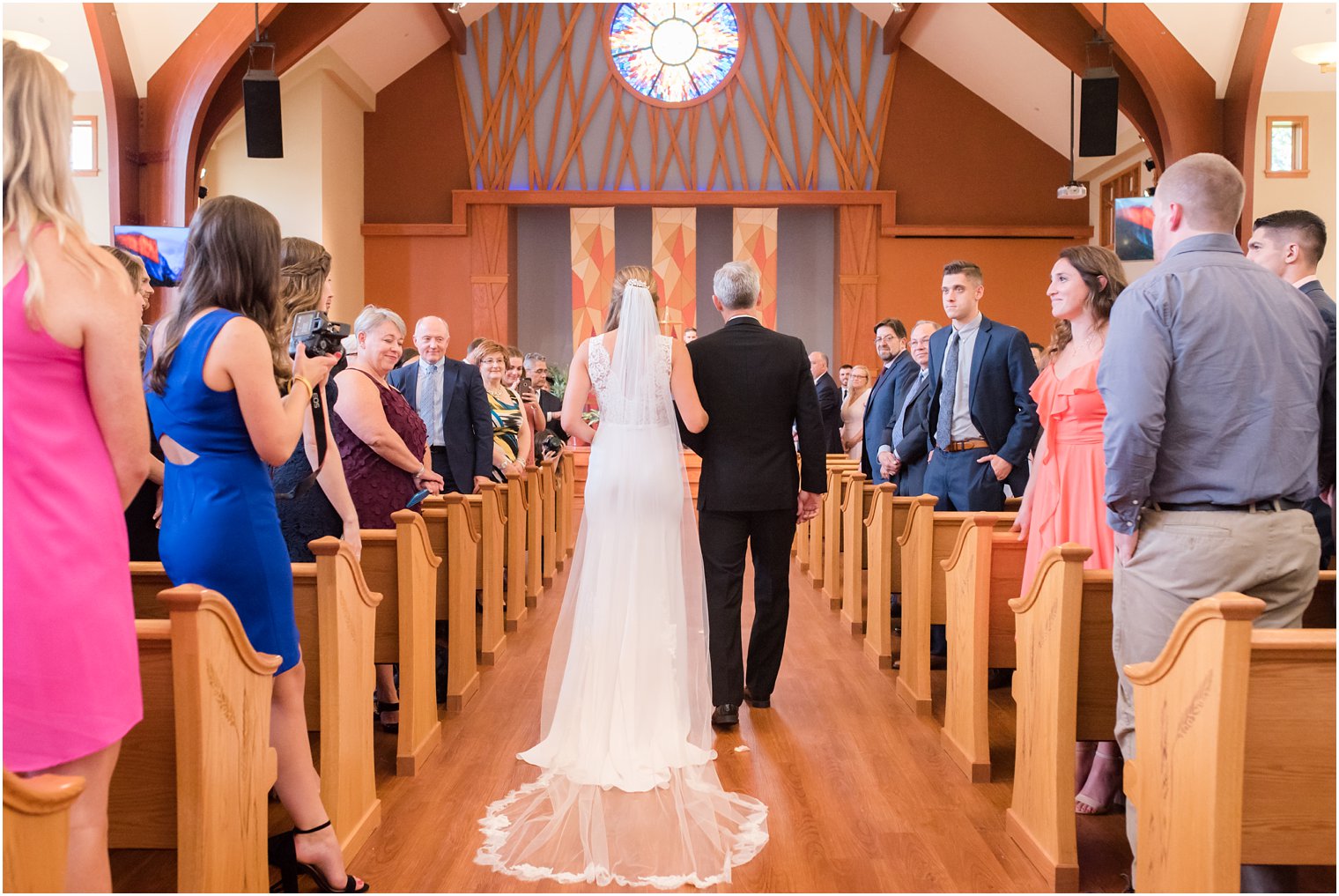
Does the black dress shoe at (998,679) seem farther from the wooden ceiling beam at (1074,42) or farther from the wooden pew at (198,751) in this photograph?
the wooden ceiling beam at (1074,42)

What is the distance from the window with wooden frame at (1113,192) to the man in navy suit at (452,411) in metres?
9.51

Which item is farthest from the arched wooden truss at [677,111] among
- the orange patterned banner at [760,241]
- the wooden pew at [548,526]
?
the wooden pew at [548,526]

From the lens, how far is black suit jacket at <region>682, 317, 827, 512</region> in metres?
4.00

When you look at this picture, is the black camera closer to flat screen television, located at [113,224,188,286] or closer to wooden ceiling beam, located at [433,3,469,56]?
flat screen television, located at [113,224,188,286]

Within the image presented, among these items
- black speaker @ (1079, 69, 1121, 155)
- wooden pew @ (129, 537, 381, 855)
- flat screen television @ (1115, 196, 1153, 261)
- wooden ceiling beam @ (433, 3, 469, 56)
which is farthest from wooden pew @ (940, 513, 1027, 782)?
wooden ceiling beam @ (433, 3, 469, 56)

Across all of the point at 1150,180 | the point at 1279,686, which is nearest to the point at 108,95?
the point at 1279,686

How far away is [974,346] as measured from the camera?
453 cm

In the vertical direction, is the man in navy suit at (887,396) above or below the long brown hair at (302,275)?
below

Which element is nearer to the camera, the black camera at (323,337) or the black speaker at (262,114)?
the black camera at (323,337)

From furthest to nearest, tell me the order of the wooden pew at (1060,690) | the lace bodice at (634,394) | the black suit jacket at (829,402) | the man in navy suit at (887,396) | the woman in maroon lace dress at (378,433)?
the black suit jacket at (829,402), the man in navy suit at (887,396), the woman in maroon lace dress at (378,433), the lace bodice at (634,394), the wooden pew at (1060,690)

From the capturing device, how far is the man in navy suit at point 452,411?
5.48 meters

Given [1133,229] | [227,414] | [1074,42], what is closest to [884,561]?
[227,414]

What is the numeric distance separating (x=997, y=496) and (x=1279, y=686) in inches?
101

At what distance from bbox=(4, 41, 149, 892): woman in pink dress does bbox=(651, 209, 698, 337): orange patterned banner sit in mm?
13080
